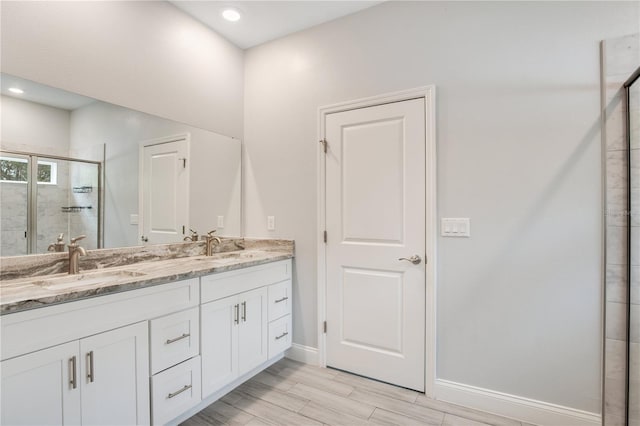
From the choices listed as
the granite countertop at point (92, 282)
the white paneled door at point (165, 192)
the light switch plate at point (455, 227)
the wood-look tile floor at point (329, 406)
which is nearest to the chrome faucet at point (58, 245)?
the granite countertop at point (92, 282)

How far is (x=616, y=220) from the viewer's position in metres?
1.62

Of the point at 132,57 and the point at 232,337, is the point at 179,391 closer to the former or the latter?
the point at 232,337

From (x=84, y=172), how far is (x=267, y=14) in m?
1.76

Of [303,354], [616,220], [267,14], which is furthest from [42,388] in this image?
[616,220]

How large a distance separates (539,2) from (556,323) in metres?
1.88

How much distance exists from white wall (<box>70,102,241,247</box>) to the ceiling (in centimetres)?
88

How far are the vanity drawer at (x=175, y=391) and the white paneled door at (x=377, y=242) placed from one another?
1.07 meters

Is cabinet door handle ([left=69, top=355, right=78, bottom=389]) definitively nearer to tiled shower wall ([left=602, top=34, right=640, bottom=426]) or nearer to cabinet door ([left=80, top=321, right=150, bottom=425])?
cabinet door ([left=80, top=321, right=150, bottom=425])

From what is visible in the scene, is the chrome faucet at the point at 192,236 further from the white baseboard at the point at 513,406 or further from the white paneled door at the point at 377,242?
the white baseboard at the point at 513,406

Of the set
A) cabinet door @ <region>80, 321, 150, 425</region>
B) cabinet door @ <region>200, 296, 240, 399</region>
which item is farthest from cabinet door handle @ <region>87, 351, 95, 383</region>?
cabinet door @ <region>200, 296, 240, 399</region>

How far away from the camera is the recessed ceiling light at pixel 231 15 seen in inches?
92.4

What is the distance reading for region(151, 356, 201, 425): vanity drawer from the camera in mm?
1566

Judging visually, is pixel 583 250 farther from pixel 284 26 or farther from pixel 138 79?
pixel 138 79

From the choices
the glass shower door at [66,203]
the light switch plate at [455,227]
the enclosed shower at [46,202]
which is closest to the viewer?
the enclosed shower at [46,202]
